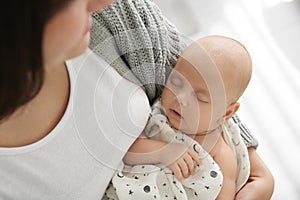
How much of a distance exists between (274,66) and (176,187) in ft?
1.68

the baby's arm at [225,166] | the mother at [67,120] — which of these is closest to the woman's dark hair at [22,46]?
the mother at [67,120]

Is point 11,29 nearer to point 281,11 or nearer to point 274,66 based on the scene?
point 274,66

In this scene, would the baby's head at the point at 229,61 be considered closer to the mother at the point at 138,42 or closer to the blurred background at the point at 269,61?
the mother at the point at 138,42

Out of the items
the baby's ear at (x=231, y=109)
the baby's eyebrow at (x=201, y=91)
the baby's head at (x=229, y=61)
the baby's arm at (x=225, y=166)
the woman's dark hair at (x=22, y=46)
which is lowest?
the baby's arm at (x=225, y=166)

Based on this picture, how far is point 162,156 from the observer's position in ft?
3.01

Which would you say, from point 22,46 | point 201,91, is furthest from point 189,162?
point 22,46

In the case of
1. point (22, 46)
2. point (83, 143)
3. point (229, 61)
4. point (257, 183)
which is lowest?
point (257, 183)

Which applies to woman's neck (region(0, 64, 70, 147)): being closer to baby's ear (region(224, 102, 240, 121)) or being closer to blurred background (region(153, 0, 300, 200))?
baby's ear (region(224, 102, 240, 121))

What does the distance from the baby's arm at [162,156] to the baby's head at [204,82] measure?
46 millimetres

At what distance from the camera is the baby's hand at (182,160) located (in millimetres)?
912

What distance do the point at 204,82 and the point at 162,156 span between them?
0.15m

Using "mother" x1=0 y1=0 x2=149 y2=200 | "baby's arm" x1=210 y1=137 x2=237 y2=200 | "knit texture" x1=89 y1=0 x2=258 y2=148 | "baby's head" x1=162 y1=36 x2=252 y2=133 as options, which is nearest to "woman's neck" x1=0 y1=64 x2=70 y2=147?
"mother" x1=0 y1=0 x2=149 y2=200

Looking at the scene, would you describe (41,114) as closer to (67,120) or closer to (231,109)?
(67,120)

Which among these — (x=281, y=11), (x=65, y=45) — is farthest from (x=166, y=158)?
(x=281, y=11)
